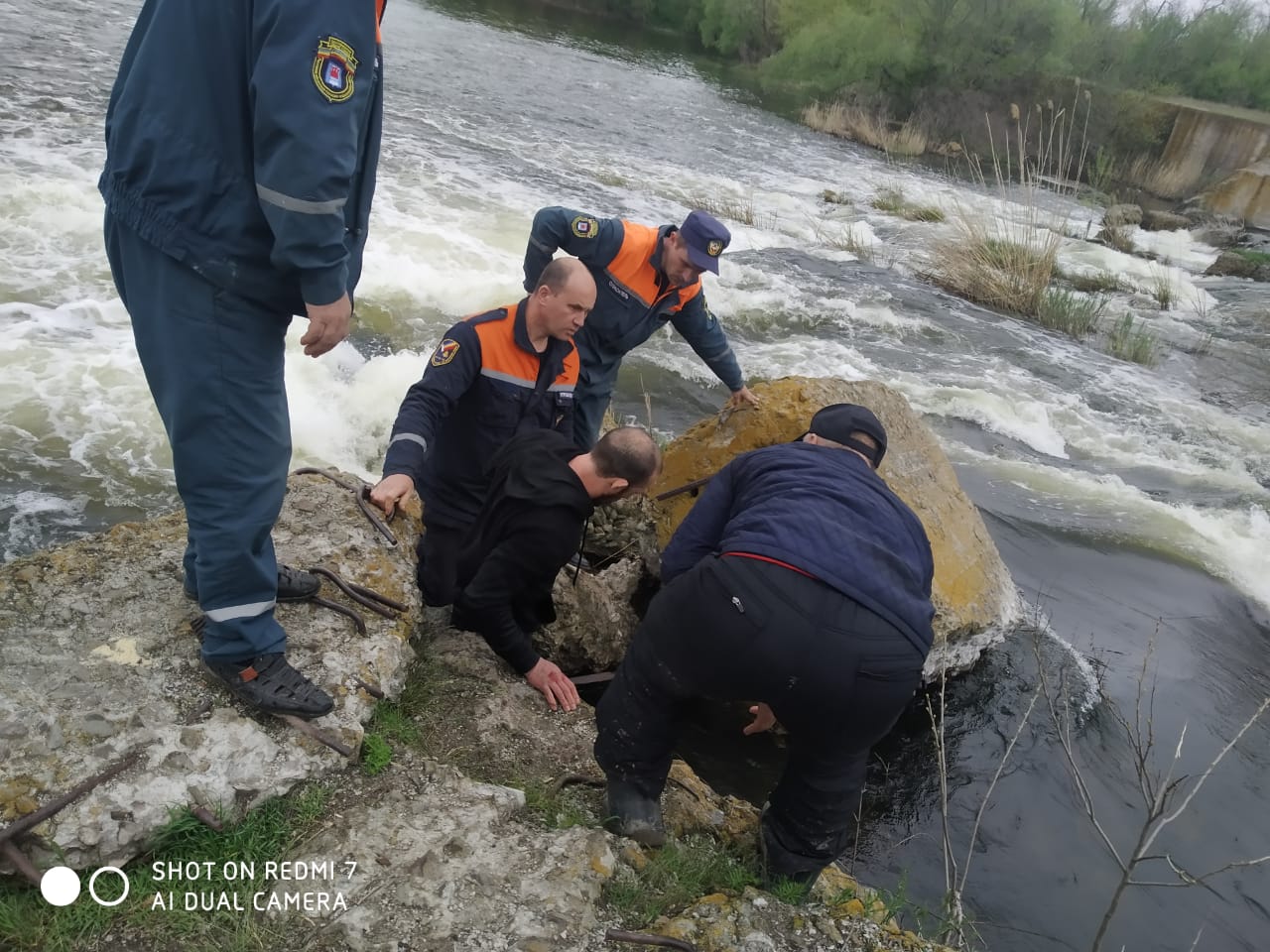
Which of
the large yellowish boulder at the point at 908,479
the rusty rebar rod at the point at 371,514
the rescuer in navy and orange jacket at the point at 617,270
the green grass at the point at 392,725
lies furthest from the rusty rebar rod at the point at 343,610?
the large yellowish boulder at the point at 908,479

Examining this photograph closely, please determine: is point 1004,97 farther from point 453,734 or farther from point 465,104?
point 453,734

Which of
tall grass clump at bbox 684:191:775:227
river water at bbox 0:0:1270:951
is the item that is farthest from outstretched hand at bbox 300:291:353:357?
tall grass clump at bbox 684:191:775:227

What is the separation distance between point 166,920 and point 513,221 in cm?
1044

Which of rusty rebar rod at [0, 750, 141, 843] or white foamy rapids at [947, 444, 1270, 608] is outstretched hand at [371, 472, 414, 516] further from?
white foamy rapids at [947, 444, 1270, 608]

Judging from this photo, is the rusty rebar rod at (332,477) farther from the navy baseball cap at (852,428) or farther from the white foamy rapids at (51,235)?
the white foamy rapids at (51,235)

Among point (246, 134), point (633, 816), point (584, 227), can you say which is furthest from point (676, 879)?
point (584, 227)

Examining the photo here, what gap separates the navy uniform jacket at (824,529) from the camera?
8.34ft

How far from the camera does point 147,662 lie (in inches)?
105

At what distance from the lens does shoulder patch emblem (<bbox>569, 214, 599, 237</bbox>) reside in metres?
4.52

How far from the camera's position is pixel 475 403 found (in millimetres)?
3883

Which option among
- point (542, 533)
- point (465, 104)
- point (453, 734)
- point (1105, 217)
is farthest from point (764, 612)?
point (1105, 217)

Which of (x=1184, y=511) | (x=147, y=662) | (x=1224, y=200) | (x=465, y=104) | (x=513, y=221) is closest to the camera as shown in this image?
(x=147, y=662)

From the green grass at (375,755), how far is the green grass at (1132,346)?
11.3 metres

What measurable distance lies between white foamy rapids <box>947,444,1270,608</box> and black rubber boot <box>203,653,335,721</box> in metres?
6.05
